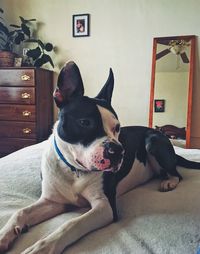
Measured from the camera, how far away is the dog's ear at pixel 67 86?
1.10m

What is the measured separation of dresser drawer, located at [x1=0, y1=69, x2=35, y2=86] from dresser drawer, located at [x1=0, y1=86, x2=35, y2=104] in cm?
5

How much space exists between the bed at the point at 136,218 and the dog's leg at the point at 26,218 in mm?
25

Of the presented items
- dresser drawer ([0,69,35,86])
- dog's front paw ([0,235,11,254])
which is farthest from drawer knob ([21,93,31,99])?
dog's front paw ([0,235,11,254])

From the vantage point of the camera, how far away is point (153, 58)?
10.1 feet

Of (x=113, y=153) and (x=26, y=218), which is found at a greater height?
(x=113, y=153)

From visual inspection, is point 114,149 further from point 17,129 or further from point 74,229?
point 17,129

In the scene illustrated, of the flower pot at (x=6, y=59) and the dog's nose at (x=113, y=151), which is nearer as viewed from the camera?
the dog's nose at (x=113, y=151)

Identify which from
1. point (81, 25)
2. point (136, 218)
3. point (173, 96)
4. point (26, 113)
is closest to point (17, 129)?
point (26, 113)

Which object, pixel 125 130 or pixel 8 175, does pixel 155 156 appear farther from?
pixel 8 175

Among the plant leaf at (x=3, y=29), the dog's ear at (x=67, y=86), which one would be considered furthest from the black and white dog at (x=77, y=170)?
the plant leaf at (x=3, y=29)

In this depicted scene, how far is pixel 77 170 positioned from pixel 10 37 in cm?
277

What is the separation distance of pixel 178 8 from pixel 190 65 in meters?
0.60

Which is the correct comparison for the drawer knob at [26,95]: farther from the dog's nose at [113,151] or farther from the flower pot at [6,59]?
the dog's nose at [113,151]

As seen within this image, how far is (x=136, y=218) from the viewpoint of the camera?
99 cm
